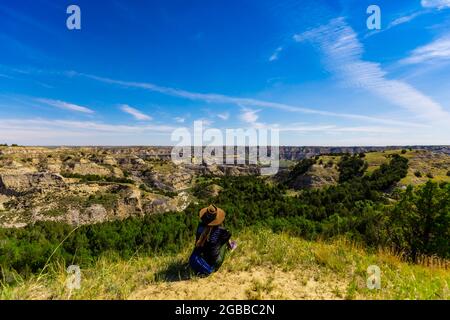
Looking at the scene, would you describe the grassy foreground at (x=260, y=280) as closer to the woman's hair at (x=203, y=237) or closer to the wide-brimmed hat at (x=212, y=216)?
the woman's hair at (x=203, y=237)

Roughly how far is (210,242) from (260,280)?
1.39 meters

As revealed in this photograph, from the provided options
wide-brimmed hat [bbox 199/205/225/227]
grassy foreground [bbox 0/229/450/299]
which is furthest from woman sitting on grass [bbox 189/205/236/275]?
grassy foreground [bbox 0/229/450/299]

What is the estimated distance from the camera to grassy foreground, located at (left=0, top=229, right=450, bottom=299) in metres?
5.11

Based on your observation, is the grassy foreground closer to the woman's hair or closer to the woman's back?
the woman's back

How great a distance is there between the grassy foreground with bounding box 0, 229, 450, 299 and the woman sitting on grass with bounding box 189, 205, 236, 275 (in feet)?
1.01

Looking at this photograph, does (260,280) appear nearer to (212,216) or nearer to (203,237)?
(203,237)

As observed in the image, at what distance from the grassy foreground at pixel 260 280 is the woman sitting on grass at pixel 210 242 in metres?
0.31

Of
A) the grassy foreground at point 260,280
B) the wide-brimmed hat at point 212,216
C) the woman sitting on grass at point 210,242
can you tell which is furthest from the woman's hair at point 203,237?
the grassy foreground at point 260,280

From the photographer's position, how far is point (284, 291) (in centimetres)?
542

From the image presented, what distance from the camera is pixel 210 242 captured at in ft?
21.0

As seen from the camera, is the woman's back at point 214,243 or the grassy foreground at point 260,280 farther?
the woman's back at point 214,243

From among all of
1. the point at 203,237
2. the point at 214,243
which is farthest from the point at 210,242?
the point at 203,237

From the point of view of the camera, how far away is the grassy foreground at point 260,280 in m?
5.11
